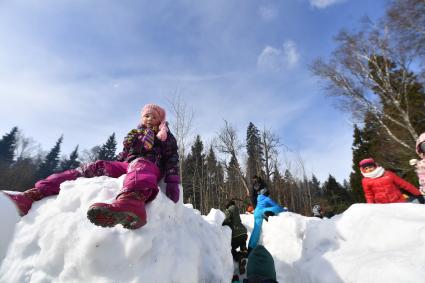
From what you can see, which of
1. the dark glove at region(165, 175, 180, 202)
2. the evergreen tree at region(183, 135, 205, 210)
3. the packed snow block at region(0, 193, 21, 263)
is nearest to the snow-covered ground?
the packed snow block at region(0, 193, 21, 263)

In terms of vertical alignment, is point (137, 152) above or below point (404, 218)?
above

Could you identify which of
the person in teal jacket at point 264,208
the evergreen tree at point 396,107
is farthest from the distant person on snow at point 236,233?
the evergreen tree at point 396,107

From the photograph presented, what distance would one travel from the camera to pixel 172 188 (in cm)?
251

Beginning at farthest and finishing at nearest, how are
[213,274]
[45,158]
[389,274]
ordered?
[45,158] < [213,274] < [389,274]

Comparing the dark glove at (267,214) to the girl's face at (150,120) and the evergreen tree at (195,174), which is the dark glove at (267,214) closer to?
the girl's face at (150,120)

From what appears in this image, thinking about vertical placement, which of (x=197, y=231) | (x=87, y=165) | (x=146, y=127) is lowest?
(x=197, y=231)

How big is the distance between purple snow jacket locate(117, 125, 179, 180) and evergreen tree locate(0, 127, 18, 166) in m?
51.2

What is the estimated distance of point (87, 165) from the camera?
2998 millimetres

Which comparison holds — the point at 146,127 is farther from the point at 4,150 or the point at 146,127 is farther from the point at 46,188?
the point at 4,150

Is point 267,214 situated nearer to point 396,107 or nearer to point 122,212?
point 122,212

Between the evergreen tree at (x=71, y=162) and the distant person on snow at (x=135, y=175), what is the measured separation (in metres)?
48.7

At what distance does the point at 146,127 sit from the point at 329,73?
11.4 meters

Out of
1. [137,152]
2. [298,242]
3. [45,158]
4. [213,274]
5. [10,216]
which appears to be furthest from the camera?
[45,158]

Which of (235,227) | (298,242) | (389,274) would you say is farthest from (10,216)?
(298,242)
